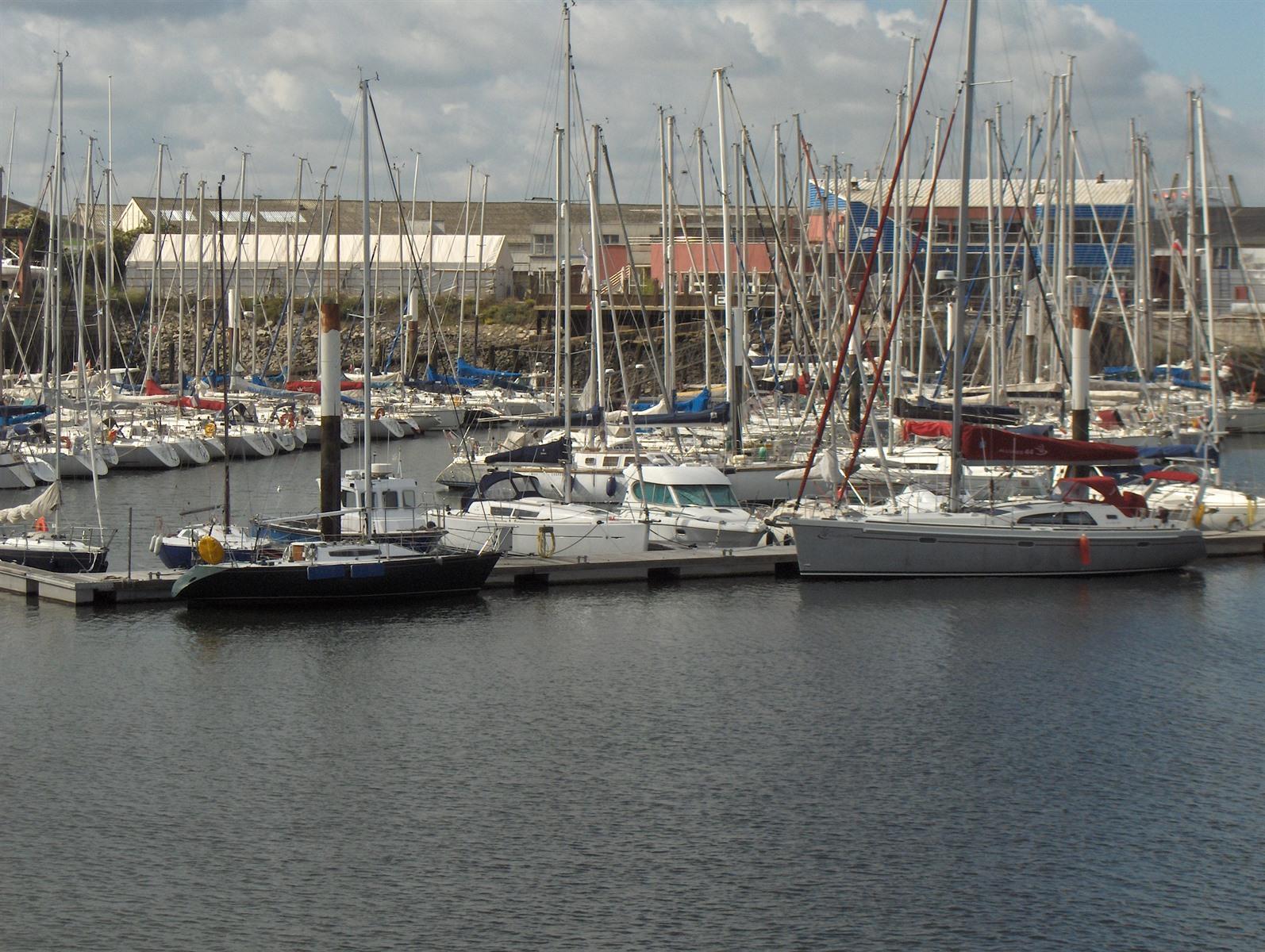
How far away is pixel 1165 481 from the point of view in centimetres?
3809

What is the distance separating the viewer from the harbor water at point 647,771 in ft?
53.9

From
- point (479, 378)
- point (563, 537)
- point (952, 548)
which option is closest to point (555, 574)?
point (563, 537)

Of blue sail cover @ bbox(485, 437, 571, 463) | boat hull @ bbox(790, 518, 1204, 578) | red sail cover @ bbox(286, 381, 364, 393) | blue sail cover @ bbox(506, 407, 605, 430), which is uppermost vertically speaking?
red sail cover @ bbox(286, 381, 364, 393)

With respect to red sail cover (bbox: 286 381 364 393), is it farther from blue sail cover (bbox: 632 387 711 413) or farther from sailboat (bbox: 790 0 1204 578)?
sailboat (bbox: 790 0 1204 578)

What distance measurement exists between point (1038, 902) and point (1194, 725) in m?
7.36

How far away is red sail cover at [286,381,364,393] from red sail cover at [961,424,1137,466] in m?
40.7

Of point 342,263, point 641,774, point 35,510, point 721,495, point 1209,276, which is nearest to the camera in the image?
point 641,774

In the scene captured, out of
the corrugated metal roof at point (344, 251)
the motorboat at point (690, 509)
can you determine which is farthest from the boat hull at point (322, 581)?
the corrugated metal roof at point (344, 251)

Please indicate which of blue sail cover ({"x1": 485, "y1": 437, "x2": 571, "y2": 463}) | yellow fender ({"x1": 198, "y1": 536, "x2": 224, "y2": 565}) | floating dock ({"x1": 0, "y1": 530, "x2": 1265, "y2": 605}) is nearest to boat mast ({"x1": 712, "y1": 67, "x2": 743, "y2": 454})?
blue sail cover ({"x1": 485, "y1": 437, "x2": 571, "y2": 463})

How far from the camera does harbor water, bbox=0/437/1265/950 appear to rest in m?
16.4

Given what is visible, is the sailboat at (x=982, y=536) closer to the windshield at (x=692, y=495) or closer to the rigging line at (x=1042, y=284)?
the windshield at (x=692, y=495)

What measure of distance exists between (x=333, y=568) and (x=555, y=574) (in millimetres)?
4929

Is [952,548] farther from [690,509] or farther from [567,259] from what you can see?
[567,259]

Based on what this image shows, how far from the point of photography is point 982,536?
31.8 metres
